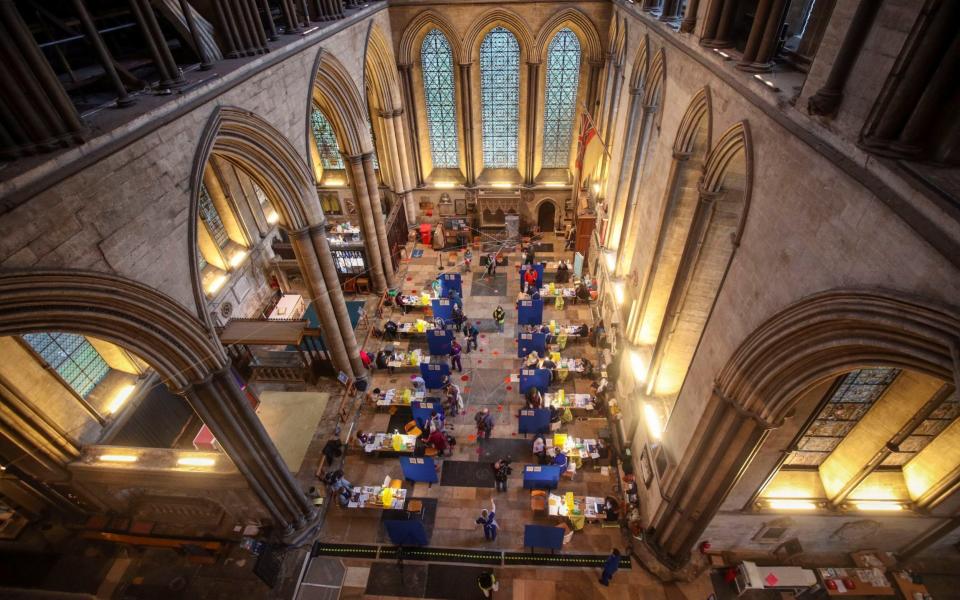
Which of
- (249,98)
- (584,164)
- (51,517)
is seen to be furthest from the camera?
(584,164)

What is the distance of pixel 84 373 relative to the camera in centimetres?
1210

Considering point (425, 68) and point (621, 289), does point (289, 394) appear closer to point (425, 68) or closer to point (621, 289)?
point (621, 289)

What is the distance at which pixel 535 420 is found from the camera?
13.4m

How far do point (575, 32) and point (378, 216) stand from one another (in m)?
11.7

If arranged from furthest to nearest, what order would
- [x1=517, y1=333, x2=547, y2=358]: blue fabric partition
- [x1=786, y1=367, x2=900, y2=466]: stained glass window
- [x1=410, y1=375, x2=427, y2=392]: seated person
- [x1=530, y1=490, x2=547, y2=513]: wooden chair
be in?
[x1=517, y1=333, x2=547, y2=358]: blue fabric partition, [x1=410, y1=375, x2=427, y2=392]: seated person, [x1=530, y1=490, x2=547, y2=513]: wooden chair, [x1=786, y1=367, x2=900, y2=466]: stained glass window

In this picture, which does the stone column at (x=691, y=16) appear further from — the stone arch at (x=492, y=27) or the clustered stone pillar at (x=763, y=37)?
the stone arch at (x=492, y=27)

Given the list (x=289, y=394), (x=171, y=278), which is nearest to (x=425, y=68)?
(x=289, y=394)

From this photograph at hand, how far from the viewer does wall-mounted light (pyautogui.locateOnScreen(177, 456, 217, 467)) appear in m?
10.7

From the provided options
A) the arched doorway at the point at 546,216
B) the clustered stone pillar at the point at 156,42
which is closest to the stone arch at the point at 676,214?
the clustered stone pillar at the point at 156,42

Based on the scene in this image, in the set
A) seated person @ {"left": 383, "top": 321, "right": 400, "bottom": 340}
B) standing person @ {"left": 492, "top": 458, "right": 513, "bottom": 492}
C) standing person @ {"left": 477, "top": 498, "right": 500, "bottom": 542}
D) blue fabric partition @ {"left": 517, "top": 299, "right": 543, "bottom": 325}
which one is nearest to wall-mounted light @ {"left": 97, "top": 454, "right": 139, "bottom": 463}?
seated person @ {"left": 383, "top": 321, "right": 400, "bottom": 340}

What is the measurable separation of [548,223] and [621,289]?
961cm

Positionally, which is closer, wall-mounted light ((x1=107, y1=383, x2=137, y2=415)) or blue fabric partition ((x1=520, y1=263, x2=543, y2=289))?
wall-mounted light ((x1=107, y1=383, x2=137, y2=415))

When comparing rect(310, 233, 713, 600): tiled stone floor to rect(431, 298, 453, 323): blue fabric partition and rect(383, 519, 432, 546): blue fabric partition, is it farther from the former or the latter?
rect(431, 298, 453, 323): blue fabric partition

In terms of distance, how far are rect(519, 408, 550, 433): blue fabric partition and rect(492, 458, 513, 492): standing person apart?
1405 millimetres
